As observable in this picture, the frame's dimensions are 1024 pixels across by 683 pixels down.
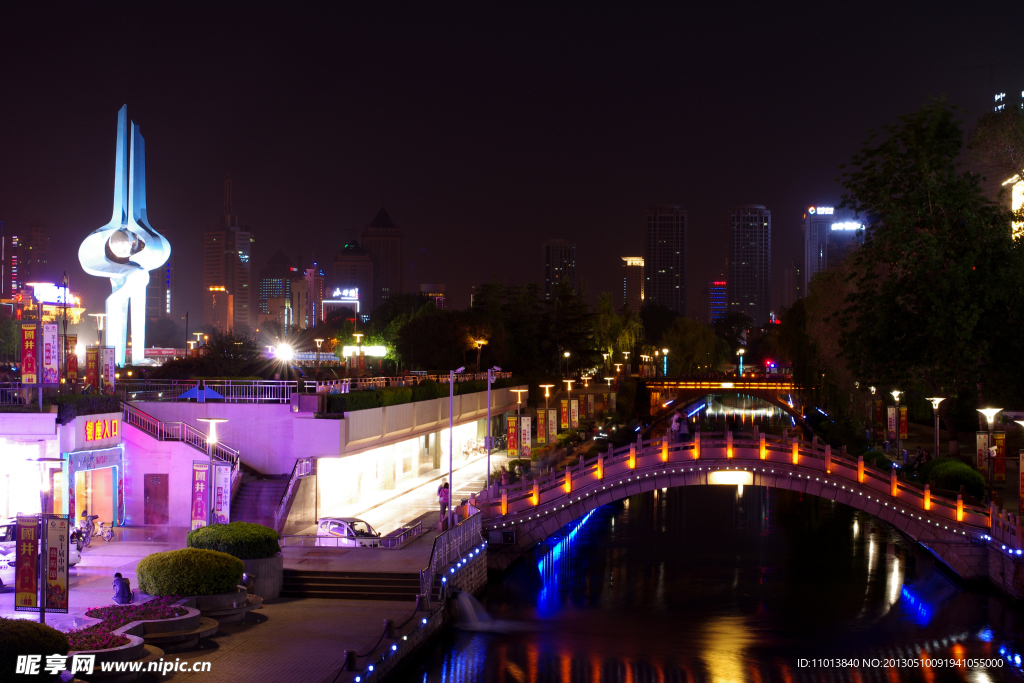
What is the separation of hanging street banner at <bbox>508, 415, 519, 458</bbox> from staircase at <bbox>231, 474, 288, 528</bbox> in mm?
18509

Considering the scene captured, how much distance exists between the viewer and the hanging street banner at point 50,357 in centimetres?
2611

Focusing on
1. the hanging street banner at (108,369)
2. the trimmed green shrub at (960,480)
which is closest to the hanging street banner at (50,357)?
the hanging street banner at (108,369)

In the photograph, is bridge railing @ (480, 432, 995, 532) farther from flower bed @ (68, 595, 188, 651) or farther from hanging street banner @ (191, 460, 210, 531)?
flower bed @ (68, 595, 188, 651)

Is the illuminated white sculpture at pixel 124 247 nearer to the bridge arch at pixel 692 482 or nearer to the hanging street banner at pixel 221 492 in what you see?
the hanging street banner at pixel 221 492

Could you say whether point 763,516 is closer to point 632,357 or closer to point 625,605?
point 625,605

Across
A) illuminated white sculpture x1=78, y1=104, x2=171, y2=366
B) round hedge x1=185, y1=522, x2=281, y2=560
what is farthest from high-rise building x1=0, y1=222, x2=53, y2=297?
round hedge x1=185, y1=522, x2=281, y2=560

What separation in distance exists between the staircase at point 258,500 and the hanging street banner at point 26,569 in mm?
A: 10931

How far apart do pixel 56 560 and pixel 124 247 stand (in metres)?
51.1

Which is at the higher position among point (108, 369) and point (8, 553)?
point (108, 369)

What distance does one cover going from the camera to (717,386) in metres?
94.6

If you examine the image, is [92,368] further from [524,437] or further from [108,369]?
[524,437]

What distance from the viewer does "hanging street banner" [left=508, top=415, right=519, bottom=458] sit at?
47000mm

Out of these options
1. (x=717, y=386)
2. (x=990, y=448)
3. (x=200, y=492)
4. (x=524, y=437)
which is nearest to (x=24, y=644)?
(x=200, y=492)

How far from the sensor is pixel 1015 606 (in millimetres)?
24250
